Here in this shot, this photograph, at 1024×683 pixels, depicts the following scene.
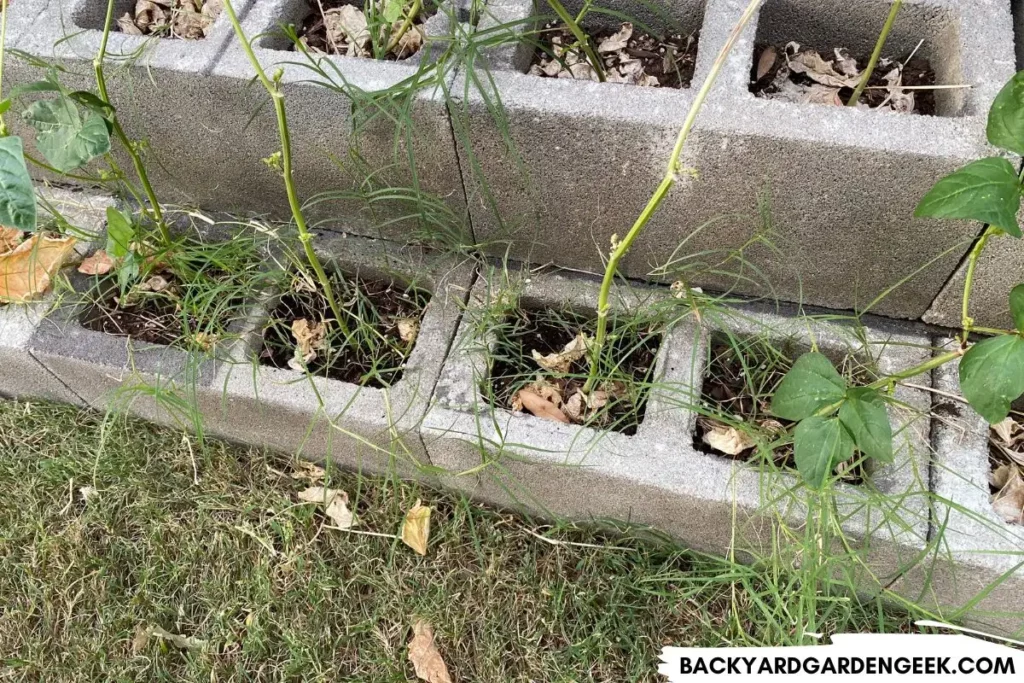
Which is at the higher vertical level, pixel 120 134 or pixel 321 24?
pixel 321 24

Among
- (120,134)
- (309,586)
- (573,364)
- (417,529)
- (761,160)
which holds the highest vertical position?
(761,160)

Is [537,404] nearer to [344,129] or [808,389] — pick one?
[808,389]

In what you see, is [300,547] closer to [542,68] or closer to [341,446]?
[341,446]

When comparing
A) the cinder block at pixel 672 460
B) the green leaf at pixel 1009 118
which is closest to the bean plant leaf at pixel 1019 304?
the green leaf at pixel 1009 118

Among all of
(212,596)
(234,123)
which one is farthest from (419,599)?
(234,123)

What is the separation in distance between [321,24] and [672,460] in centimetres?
119

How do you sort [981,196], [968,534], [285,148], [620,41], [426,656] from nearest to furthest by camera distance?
[981,196] → [285,148] → [968,534] → [426,656] → [620,41]

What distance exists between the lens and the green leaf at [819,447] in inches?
48.5

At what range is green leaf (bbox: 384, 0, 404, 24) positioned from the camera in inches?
57.1

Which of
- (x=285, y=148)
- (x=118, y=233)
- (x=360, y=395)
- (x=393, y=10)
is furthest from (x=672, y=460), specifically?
(x=118, y=233)

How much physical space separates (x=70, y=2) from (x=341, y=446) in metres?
1.08

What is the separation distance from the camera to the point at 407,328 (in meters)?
1.67

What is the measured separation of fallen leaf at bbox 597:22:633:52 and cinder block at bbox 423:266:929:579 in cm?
53

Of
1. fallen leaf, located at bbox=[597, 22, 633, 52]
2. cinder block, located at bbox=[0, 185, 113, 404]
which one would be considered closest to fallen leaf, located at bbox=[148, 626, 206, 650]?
cinder block, located at bbox=[0, 185, 113, 404]
